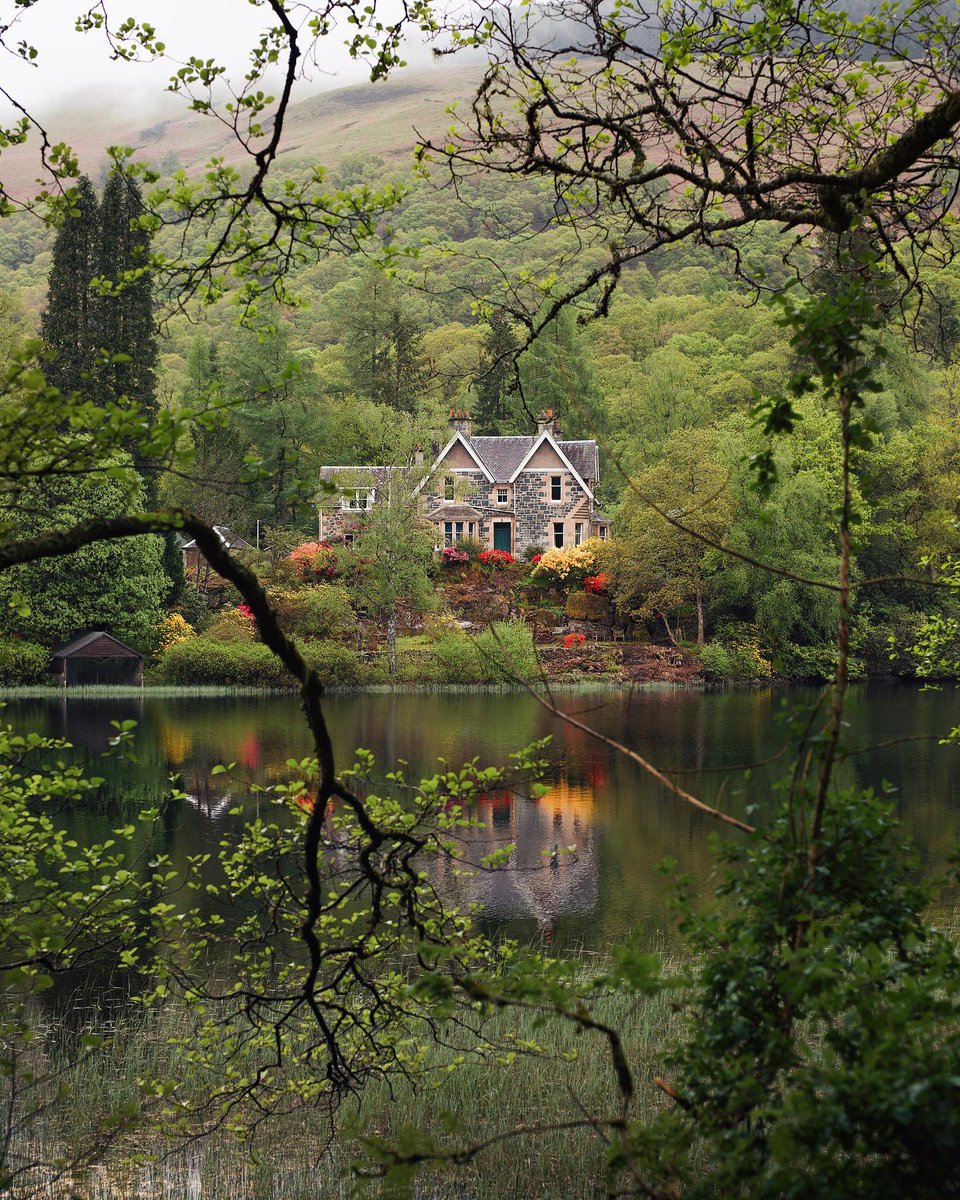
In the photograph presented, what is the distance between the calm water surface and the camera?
14875 mm

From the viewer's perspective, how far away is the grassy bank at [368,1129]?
6703 millimetres

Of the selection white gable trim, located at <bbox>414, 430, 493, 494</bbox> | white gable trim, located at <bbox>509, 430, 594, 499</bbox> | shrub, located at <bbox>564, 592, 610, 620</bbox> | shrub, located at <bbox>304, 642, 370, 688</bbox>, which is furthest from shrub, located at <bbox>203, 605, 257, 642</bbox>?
white gable trim, located at <bbox>509, 430, 594, 499</bbox>

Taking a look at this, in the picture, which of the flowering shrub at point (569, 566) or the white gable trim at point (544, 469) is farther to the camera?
the white gable trim at point (544, 469)

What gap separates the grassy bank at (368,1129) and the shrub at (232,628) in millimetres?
28124

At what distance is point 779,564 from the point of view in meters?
37.8

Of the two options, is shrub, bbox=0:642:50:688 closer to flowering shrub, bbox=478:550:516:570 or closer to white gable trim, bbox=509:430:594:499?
flowering shrub, bbox=478:550:516:570

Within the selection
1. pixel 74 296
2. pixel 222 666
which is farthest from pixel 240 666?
pixel 74 296

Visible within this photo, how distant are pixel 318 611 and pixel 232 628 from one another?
3007 mm

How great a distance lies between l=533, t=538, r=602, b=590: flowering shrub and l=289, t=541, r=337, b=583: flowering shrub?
7.91m

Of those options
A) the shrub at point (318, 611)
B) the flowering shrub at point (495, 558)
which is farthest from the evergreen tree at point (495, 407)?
the shrub at point (318, 611)

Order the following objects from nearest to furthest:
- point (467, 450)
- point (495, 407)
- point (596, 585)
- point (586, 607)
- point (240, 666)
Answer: point (240, 666), point (586, 607), point (596, 585), point (467, 450), point (495, 407)

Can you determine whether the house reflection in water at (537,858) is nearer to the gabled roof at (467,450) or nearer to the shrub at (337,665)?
the shrub at (337,665)

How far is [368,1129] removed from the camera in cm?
747

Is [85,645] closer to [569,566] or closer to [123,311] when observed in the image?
[123,311]
